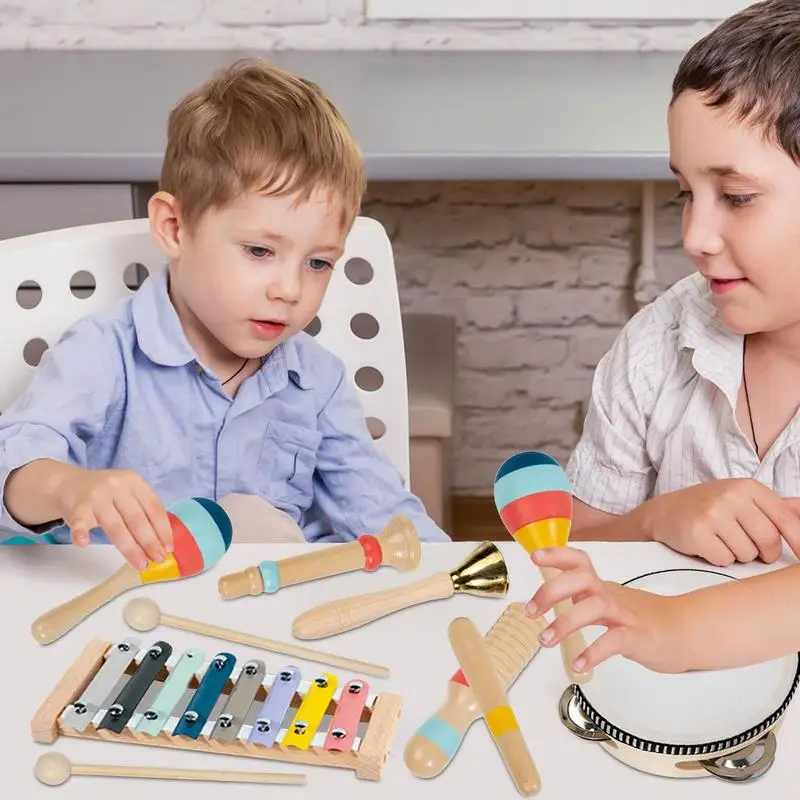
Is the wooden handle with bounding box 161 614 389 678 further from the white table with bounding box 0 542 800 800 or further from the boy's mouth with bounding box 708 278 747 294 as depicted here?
the boy's mouth with bounding box 708 278 747 294

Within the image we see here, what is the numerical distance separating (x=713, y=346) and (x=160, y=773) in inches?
27.7

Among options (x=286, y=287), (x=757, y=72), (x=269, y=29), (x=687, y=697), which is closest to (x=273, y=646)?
(x=687, y=697)

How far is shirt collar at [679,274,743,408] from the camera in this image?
3.57ft

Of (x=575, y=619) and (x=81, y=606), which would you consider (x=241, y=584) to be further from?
(x=575, y=619)

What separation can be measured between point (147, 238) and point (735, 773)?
0.85 m

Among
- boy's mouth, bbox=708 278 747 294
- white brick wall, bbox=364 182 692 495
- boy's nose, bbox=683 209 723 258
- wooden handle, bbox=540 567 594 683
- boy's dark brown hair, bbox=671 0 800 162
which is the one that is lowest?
white brick wall, bbox=364 182 692 495

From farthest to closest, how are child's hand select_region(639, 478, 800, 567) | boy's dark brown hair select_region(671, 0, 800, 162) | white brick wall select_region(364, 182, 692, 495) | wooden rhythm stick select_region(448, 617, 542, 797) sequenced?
white brick wall select_region(364, 182, 692, 495), boy's dark brown hair select_region(671, 0, 800, 162), child's hand select_region(639, 478, 800, 567), wooden rhythm stick select_region(448, 617, 542, 797)

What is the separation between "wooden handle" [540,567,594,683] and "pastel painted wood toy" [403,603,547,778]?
34mm

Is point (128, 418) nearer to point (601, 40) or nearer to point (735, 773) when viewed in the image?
point (735, 773)

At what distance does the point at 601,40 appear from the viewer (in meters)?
2.15

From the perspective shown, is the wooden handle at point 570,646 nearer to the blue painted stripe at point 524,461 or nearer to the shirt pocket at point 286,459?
the blue painted stripe at point 524,461

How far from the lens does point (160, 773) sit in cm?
62

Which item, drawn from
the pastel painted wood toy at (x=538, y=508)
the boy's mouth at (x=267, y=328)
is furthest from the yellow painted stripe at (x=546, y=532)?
the boy's mouth at (x=267, y=328)

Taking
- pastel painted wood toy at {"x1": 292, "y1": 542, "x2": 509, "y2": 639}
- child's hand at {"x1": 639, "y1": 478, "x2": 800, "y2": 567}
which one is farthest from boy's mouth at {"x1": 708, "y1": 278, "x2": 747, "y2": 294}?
pastel painted wood toy at {"x1": 292, "y1": 542, "x2": 509, "y2": 639}
